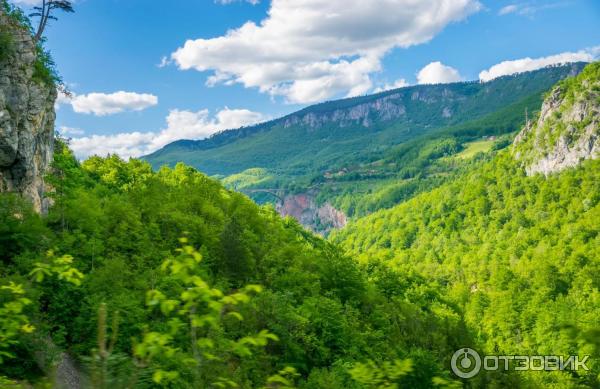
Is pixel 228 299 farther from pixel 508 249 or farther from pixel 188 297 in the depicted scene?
pixel 508 249

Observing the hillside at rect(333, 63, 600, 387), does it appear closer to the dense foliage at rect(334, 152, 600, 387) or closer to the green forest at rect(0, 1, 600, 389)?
the dense foliage at rect(334, 152, 600, 387)

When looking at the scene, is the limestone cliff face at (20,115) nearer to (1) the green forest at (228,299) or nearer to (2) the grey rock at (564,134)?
(1) the green forest at (228,299)

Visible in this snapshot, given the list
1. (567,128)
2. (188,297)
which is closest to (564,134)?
(567,128)

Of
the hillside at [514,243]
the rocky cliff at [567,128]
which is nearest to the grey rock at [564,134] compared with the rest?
the rocky cliff at [567,128]

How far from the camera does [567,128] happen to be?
6009 inches

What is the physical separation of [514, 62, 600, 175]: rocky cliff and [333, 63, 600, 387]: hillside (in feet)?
1.70

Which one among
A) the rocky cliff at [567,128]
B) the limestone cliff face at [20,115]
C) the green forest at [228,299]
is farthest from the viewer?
the rocky cliff at [567,128]

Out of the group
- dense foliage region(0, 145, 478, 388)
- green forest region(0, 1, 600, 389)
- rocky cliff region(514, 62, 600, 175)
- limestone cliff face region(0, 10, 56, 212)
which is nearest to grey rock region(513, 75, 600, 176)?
rocky cliff region(514, 62, 600, 175)

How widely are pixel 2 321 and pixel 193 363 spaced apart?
10.7 ft

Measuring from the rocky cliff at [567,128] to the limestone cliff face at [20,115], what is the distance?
158135mm

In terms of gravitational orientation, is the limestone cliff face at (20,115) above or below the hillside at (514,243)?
above

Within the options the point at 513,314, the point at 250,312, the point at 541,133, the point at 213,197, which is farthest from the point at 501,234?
the point at 250,312

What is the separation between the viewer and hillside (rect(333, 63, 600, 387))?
84250mm

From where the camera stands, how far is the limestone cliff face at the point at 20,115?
2725cm
